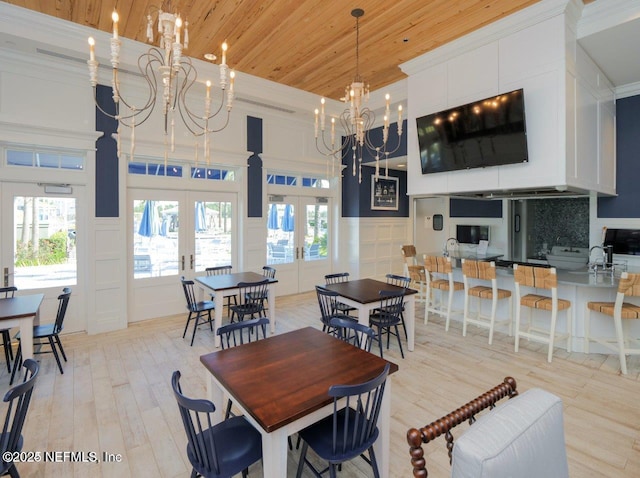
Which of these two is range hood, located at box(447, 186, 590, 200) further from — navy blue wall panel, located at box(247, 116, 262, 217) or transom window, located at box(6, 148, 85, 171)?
transom window, located at box(6, 148, 85, 171)

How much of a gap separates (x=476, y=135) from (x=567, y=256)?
10.3 feet

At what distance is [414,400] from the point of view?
296 centimetres

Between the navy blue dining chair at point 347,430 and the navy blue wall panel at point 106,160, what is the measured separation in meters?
4.54

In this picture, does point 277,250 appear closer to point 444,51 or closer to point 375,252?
point 375,252

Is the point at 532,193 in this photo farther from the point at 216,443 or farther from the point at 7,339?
the point at 7,339

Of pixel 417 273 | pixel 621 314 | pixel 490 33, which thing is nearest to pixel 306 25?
pixel 490 33

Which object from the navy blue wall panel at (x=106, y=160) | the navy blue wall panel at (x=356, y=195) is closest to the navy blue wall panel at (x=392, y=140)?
the navy blue wall panel at (x=356, y=195)

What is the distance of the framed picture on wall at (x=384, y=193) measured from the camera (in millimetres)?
7812

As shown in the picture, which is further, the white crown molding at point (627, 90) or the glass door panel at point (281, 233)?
the glass door panel at point (281, 233)

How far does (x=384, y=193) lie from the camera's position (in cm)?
805

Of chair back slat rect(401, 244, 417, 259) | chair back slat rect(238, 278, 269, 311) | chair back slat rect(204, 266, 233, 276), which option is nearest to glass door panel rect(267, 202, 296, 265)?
chair back slat rect(204, 266, 233, 276)

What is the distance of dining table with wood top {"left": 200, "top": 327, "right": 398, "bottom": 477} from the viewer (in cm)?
153

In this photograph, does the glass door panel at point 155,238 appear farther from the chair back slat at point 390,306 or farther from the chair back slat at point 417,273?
the chair back slat at point 417,273

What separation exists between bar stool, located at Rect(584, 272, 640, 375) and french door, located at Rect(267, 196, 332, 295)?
15.9ft
